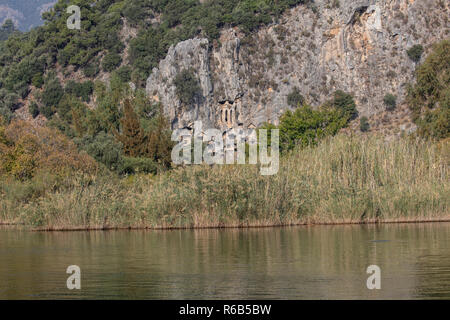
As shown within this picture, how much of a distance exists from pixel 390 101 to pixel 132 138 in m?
36.0

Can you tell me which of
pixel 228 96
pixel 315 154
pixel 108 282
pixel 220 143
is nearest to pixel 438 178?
pixel 315 154

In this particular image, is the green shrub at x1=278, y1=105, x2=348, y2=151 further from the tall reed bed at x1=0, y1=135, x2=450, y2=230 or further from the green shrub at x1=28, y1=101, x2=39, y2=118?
the tall reed bed at x1=0, y1=135, x2=450, y2=230

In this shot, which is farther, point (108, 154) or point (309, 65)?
point (309, 65)

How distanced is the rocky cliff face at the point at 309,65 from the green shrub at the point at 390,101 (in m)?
1.46

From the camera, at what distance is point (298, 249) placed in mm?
19000

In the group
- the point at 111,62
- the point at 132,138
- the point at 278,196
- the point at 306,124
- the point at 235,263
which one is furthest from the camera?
the point at 111,62

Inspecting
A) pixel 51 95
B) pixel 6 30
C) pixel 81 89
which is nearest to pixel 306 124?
pixel 81 89

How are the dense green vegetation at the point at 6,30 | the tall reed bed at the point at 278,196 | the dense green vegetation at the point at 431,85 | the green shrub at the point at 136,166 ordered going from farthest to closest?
the dense green vegetation at the point at 6,30 → the dense green vegetation at the point at 431,85 → the green shrub at the point at 136,166 → the tall reed bed at the point at 278,196

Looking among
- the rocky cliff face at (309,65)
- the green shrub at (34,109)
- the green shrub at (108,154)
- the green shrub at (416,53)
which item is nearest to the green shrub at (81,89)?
the green shrub at (34,109)

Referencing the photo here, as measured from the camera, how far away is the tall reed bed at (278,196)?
989 inches

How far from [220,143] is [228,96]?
12022mm

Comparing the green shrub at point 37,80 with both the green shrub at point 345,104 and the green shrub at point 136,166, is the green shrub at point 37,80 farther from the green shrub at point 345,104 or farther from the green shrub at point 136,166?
the green shrub at point 136,166

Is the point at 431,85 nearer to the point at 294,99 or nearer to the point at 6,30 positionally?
the point at 294,99

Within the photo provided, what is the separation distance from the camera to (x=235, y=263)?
1689cm
